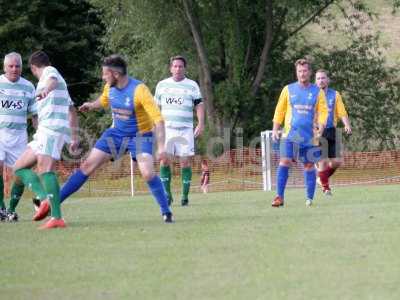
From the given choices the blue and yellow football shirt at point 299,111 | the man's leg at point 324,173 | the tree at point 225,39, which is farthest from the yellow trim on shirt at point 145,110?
the tree at point 225,39

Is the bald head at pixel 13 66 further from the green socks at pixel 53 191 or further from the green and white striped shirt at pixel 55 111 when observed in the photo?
the green socks at pixel 53 191

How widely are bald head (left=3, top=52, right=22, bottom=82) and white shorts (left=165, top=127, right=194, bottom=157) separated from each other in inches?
137

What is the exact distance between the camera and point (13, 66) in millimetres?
13039

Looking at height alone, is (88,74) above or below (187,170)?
above

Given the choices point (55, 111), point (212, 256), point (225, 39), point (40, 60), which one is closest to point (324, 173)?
point (55, 111)

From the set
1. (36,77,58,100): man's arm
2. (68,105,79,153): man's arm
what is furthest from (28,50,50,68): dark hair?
(68,105,79,153): man's arm

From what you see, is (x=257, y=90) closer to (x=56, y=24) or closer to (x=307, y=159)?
(x=56, y=24)

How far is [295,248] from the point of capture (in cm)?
924

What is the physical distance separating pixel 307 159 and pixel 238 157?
14117 mm

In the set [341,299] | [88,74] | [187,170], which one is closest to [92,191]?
[187,170]

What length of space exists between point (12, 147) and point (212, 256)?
520cm

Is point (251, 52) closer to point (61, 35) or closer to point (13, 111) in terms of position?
point (61, 35)

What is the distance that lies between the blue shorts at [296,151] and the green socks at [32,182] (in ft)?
11.6

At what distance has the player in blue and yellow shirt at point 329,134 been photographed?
1850cm
